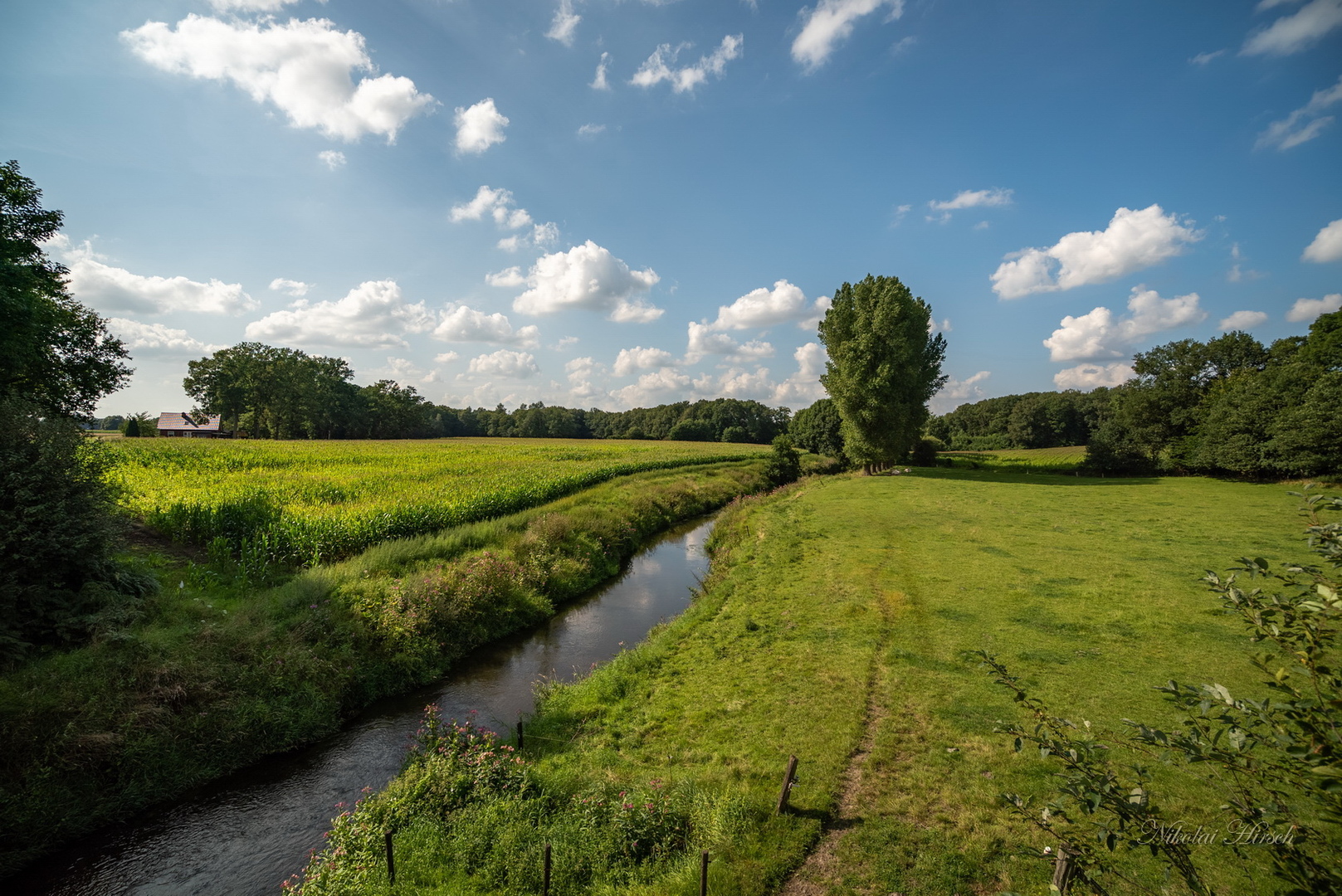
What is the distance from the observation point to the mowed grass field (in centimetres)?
716

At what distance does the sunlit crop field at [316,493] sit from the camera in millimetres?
17531

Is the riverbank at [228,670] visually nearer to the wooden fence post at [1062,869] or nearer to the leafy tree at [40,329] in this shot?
the leafy tree at [40,329]

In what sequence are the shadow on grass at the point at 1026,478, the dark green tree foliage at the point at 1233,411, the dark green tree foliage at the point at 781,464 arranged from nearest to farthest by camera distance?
the dark green tree foliage at the point at 1233,411 < the shadow on grass at the point at 1026,478 < the dark green tree foliage at the point at 781,464

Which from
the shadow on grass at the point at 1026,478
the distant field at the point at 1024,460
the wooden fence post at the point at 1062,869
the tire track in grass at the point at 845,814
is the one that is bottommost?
the tire track in grass at the point at 845,814

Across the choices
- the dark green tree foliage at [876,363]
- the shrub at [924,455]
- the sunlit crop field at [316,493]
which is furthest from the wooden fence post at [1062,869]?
the shrub at [924,455]

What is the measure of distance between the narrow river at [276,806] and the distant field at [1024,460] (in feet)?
153

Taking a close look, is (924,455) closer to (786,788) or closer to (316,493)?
(316,493)

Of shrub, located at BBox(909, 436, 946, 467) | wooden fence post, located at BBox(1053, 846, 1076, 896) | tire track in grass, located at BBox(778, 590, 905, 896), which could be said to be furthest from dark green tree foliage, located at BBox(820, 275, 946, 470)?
wooden fence post, located at BBox(1053, 846, 1076, 896)

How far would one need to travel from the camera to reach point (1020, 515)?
24.3 metres

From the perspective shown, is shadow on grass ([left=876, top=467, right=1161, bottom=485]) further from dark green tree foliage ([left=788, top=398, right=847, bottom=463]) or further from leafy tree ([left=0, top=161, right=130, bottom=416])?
leafy tree ([left=0, top=161, right=130, bottom=416])

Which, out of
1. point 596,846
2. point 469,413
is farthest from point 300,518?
point 469,413

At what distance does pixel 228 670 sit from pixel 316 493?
1297cm

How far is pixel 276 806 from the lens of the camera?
9477 mm

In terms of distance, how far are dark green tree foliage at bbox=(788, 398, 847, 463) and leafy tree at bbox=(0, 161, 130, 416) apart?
2034 inches
